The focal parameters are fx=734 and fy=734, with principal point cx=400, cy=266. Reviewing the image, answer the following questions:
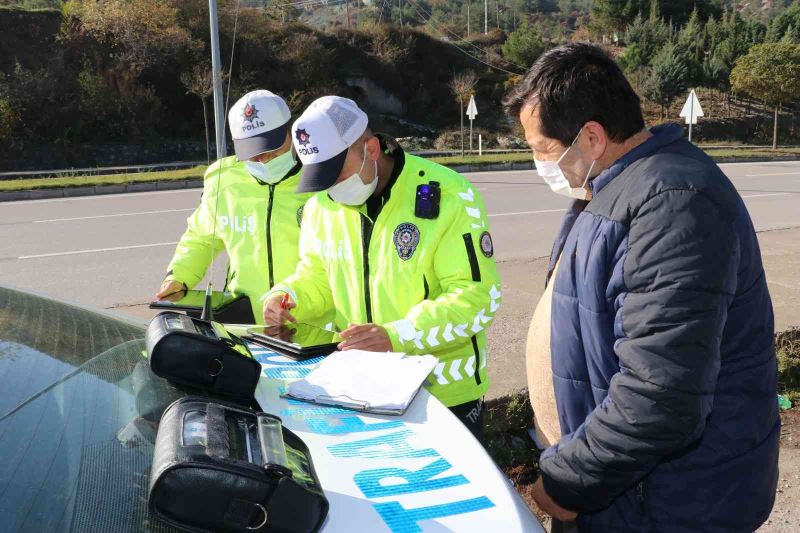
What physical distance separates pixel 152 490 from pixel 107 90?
3177 centimetres

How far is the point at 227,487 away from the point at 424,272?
4.20 feet

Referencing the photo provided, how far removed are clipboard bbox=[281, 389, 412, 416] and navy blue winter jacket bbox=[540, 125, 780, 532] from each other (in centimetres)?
39

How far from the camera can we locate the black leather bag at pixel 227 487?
124 centimetres

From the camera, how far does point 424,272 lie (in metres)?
2.42

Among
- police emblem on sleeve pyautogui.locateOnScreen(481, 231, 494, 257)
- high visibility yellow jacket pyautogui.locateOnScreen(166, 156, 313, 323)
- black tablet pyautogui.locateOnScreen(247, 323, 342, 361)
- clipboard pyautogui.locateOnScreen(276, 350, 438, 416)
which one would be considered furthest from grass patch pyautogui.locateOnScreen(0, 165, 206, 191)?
clipboard pyautogui.locateOnScreen(276, 350, 438, 416)

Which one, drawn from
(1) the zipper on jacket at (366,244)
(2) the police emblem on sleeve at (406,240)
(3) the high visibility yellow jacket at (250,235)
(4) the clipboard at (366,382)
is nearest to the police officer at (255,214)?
(3) the high visibility yellow jacket at (250,235)

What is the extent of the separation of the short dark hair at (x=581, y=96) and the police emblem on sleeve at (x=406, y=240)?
81 cm

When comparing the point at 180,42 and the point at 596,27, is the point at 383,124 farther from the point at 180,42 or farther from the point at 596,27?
the point at 596,27

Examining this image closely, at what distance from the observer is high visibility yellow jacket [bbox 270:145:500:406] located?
91.2 inches

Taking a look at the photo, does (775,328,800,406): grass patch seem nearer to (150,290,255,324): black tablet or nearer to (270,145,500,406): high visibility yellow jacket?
(270,145,500,406): high visibility yellow jacket

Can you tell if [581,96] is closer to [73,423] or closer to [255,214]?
[73,423]

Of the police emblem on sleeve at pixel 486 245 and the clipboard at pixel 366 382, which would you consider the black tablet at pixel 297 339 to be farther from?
the police emblem on sleeve at pixel 486 245

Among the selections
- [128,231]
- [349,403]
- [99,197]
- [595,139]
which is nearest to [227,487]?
[349,403]

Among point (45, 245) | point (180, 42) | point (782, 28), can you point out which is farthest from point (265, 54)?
point (782, 28)
